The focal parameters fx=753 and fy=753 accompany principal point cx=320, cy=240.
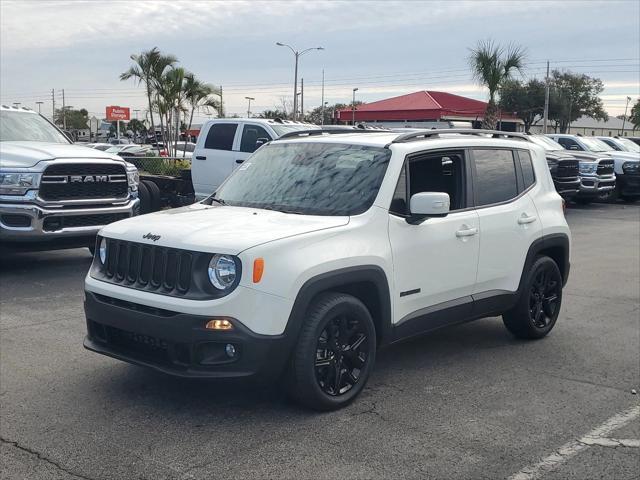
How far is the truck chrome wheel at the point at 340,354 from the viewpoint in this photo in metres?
4.82

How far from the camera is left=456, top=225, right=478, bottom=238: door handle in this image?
5.77 metres

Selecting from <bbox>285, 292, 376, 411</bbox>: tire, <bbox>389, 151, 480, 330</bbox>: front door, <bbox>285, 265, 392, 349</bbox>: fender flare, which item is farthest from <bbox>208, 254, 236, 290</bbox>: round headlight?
<bbox>389, 151, 480, 330</bbox>: front door

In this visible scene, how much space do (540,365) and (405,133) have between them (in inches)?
86.2

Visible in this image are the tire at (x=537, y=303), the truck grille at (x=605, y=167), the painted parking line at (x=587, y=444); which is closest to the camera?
the painted parking line at (x=587, y=444)

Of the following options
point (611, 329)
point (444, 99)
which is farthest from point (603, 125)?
point (611, 329)

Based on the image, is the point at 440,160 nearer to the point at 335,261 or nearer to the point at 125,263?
the point at 335,261

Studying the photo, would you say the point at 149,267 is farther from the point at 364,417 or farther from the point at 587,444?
the point at 587,444

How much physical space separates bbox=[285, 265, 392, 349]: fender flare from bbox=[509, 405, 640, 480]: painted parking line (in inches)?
55.7

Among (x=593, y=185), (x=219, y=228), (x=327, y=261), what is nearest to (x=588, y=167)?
(x=593, y=185)

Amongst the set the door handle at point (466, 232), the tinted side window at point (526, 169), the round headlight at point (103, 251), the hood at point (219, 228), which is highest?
the tinted side window at point (526, 169)

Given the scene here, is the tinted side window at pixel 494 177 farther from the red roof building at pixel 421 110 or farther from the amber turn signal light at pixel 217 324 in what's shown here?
the red roof building at pixel 421 110

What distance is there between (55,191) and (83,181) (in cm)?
41

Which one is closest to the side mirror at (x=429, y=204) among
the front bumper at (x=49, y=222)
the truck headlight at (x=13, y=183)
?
the front bumper at (x=49, y=222)

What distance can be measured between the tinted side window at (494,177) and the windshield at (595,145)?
18.8 meters
